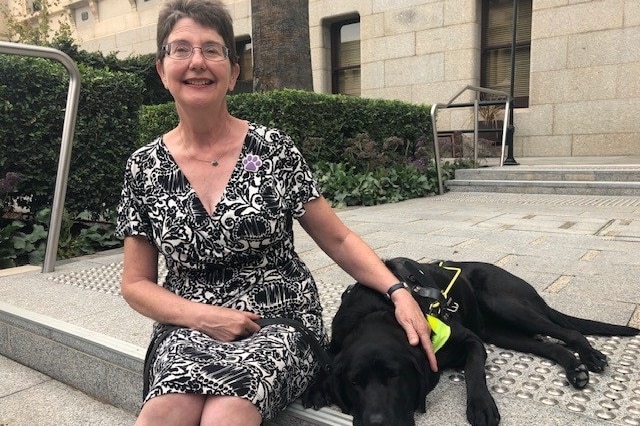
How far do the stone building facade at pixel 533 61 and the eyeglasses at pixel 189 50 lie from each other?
10823 mm

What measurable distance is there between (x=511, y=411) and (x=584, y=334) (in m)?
0.86

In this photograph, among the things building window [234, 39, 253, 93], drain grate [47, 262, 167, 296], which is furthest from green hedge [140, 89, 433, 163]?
building window [234, 39, 253, 93]

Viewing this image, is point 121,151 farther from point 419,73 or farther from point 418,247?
point 419,73

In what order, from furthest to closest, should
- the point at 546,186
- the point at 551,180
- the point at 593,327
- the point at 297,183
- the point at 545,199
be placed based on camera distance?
the point at 551,180 < the point at 546,186 < the point at 545,199 < the point at 593,327 < the point at 297,183

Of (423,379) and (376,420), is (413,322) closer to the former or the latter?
(423,379)

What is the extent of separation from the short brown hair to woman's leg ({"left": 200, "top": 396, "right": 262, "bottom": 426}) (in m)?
1.20

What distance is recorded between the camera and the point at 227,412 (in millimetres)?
1517

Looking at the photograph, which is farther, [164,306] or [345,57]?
[345,57]

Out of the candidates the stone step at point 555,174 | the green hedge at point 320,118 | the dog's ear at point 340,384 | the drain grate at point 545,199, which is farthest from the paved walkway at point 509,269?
the green hedge at point 320,118

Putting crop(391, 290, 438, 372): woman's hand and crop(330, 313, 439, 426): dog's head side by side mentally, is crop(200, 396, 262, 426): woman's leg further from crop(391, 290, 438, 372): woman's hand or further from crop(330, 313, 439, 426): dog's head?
crop(391, 290, 438, 372): woman's hand

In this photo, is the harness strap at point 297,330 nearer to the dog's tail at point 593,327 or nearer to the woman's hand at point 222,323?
the woman's hand at point 222,323

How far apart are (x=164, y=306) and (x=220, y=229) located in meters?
0.34

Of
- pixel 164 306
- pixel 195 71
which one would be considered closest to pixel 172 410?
pixel 164 306

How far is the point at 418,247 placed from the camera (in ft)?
15.1
